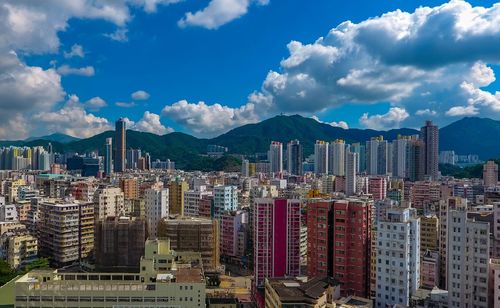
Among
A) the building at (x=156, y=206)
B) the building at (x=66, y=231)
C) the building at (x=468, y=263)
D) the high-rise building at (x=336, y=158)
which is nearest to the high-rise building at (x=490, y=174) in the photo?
the high-rise building at (x=336, y=158)

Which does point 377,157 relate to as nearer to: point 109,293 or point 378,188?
point 378,188

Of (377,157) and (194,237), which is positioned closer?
(194,237)

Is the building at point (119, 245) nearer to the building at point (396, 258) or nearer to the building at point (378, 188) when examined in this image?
the building at point (396, 258)

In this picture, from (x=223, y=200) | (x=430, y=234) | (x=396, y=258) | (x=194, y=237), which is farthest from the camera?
(x=223, y=200)

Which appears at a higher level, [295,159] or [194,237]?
[295,159]

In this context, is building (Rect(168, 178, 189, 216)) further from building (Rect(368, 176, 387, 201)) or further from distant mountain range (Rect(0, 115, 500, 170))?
distant mountain range (Rect(0, 115, 500, 170))

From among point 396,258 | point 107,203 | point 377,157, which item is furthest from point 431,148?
point 396,258
